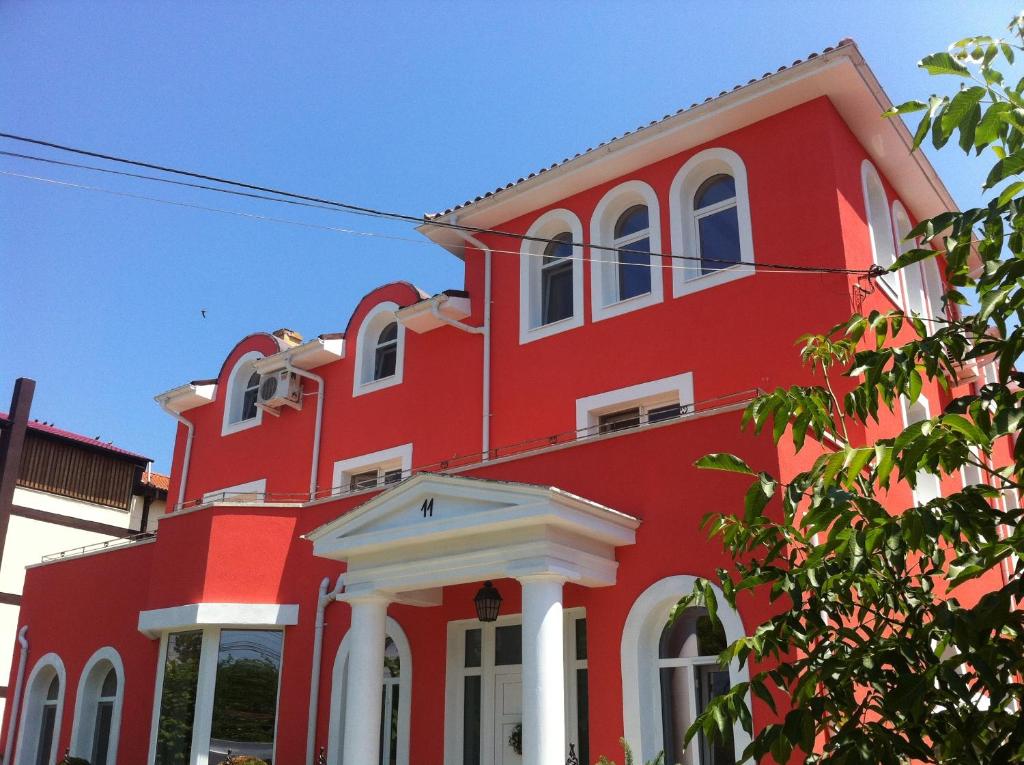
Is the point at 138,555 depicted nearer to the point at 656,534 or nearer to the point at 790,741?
the point at 656,534

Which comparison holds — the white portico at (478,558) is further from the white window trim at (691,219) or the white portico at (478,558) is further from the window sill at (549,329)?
the window sill at (549,329)

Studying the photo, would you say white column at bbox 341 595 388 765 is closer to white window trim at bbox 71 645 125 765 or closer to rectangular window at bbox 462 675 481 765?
rectangular window at bbox 462 675 481 765

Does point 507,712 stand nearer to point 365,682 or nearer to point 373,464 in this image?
point 365,682

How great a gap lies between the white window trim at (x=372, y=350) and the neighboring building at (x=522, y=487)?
0.05 m

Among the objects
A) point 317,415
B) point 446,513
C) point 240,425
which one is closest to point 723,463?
point 446,513

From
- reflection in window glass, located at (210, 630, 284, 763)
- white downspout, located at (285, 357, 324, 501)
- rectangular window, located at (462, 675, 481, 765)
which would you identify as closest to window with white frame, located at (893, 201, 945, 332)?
rectangular window, located at (462, 675, 481, 765)

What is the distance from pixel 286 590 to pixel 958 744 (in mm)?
11181

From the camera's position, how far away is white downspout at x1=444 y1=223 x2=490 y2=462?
14.2 m

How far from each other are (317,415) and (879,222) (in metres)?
9.50

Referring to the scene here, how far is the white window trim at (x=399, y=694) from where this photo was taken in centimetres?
1216

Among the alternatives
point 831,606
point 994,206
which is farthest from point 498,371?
point 994,206

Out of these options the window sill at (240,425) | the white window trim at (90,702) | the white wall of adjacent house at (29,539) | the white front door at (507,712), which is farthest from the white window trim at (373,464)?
the white wall of adjacent house at (29,539)

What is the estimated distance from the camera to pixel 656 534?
1034 cm

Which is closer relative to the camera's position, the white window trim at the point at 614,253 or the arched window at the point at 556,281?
the white window trim at the point at 614,253
